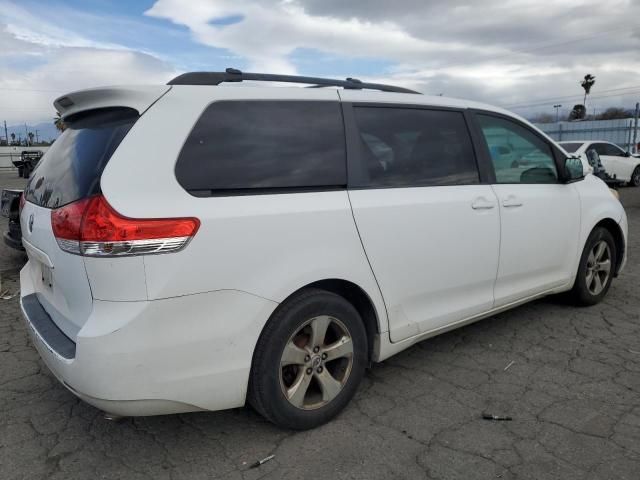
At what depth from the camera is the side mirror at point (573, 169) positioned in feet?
13.8

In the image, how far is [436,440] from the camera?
2.69 metres

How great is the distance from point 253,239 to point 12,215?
499 cm

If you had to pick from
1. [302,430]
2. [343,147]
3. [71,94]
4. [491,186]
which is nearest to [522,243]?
[491,186]

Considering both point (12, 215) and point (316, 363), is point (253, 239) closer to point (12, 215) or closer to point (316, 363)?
point (316, 363)

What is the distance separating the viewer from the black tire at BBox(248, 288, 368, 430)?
2510 mm

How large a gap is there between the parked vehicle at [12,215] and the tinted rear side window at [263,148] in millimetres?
4402

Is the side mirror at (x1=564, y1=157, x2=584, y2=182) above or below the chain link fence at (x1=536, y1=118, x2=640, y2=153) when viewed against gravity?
below

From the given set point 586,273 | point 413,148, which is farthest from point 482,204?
point 586,273

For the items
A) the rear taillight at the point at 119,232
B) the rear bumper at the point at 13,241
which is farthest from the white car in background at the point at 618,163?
the rear taillight at the point at 119,232

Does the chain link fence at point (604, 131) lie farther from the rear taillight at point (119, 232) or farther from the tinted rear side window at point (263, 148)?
the rear taillight at point (119, 232)

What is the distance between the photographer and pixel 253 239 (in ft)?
7.89

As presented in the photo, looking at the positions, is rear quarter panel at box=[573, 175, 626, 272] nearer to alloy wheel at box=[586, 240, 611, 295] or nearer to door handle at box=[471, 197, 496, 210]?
alloy wheel at box=[586, 240, 611, 295]

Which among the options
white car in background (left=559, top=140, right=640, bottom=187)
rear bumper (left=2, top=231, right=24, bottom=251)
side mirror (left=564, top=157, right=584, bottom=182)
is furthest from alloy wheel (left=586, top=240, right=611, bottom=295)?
white car in background (left=559, top=140, right=640, bottom=187)

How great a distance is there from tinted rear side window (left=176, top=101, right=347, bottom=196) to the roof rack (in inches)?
9.6
